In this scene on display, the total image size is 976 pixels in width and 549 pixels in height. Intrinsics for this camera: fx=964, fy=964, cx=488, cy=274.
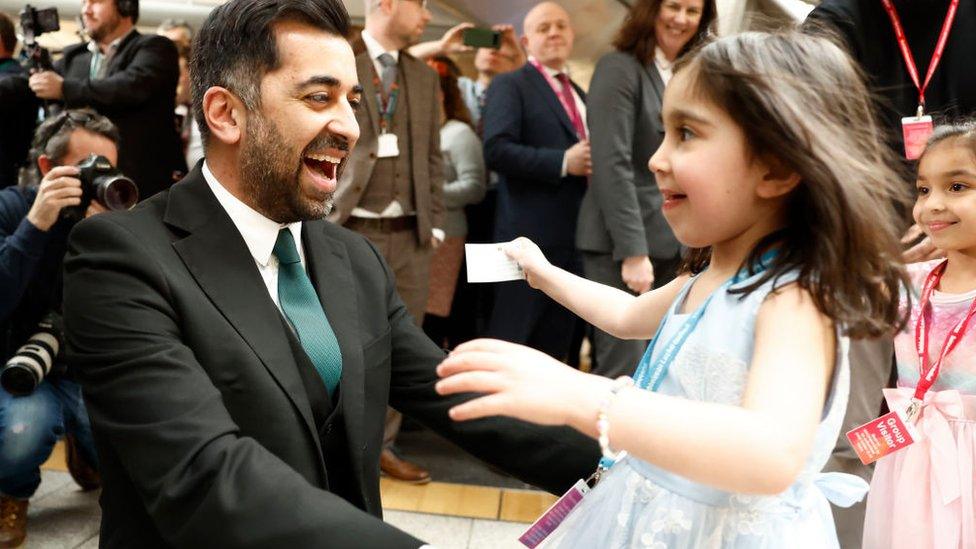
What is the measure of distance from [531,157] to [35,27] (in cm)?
179

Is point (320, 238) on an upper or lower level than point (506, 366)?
lower

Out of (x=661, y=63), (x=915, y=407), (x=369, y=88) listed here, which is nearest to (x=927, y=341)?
(x=915, y=407)

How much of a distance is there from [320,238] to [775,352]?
0.86 meters

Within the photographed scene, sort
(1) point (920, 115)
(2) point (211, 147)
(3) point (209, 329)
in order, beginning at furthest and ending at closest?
(1) point (920, 115)
(2) point (211, 147)
(3) point (209, 329)

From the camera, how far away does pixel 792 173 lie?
1.12 m

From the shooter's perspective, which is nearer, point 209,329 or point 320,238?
point 209,329

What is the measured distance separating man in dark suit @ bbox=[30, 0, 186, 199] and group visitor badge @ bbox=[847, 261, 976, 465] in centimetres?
269

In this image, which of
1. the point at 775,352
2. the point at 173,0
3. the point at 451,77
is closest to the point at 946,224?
the point at 775,352

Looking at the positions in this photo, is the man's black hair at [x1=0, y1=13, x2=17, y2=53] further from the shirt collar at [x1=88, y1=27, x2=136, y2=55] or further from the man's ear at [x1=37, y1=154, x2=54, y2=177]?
the man's ear at [x1=37, y1=154, x2=54, y2=177]

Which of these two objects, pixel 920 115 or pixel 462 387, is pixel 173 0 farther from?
pixel 462 387

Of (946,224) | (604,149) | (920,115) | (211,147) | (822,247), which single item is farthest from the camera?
(604,149)

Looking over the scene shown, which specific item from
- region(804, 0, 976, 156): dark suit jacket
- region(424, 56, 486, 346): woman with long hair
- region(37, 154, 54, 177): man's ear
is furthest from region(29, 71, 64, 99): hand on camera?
region(804, 0, 976, 156): dark suit jacket

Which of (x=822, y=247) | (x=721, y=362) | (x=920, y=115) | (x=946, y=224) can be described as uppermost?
(x=822, y=247)

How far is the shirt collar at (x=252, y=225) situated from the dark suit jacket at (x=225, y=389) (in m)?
0.04
